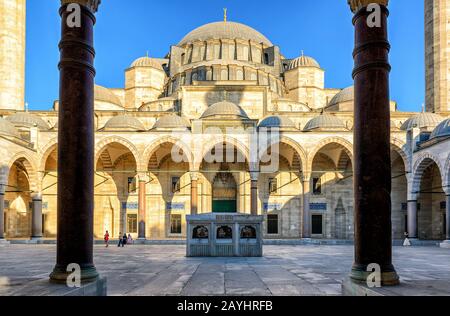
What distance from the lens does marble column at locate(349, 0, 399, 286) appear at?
465 cm

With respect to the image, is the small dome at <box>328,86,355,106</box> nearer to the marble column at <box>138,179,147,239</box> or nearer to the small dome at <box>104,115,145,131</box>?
the small dome at <box>104,115,145,131</box>

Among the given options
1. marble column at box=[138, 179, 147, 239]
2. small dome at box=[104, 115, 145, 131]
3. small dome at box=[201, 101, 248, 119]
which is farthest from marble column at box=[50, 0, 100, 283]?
small dome at box=[104, 115, 145, 131]

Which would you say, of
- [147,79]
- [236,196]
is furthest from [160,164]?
[147,79]

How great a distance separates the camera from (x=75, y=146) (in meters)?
4.83

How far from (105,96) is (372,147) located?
30.4 m

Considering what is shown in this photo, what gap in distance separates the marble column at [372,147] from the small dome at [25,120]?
24.9 m

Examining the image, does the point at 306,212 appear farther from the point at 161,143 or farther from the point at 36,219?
the point at 36,219

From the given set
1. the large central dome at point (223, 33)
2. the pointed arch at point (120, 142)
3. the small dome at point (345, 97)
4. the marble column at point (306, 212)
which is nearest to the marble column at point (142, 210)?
the pointed arch at point (120, 142)

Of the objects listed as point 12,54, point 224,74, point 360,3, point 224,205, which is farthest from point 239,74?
point 360,3

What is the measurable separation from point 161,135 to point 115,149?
476cm

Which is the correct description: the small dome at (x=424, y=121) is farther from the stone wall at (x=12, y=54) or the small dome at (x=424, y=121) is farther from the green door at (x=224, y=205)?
the stone wall at (x=12, y=54)

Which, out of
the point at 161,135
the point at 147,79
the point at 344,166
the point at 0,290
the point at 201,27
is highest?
the point at 201,27

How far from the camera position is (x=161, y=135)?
23.9 meters

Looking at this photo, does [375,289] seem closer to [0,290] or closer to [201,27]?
[0,290]
